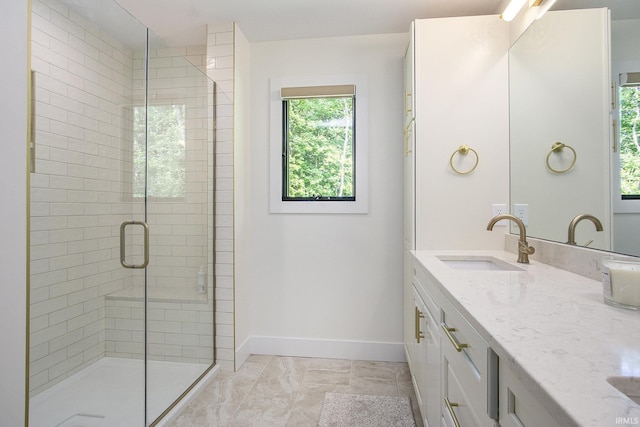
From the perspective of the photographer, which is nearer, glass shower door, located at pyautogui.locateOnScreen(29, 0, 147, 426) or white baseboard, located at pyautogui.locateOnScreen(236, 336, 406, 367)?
glass shower door, located at pyautogui.locateOnScreen(29, 0, 147, 426)

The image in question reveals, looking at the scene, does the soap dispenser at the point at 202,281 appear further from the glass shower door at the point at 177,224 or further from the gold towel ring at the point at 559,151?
the gold towel ring at the point at 559,151

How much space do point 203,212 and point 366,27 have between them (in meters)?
1.88

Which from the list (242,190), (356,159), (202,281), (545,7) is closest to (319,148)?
(356,159)

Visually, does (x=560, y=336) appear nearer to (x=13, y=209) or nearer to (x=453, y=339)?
(x=453, y=339)

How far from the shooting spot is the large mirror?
42.4 inches

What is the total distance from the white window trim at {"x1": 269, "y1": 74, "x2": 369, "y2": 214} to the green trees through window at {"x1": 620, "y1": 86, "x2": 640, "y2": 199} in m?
1.59

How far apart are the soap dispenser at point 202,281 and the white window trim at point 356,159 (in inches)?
28.5

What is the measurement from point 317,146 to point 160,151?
124cm

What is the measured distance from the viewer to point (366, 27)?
2416 mm

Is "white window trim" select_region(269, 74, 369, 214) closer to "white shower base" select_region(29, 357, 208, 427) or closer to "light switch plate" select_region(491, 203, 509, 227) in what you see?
"light switch plate" select_region(491, 203, 509, 227)

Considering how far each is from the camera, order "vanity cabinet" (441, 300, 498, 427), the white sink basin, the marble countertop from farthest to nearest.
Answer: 1. the white sink basin
2. "vanity cabinet" (441, 300, 498, 427)
3. the marble countertop

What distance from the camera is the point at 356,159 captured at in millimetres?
2541

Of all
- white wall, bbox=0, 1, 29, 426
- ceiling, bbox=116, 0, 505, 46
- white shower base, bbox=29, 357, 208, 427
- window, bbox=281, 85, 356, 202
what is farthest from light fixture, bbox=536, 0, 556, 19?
white shower base, bbox=29, 357, 208, 427

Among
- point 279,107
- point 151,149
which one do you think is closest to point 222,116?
point 279,107
